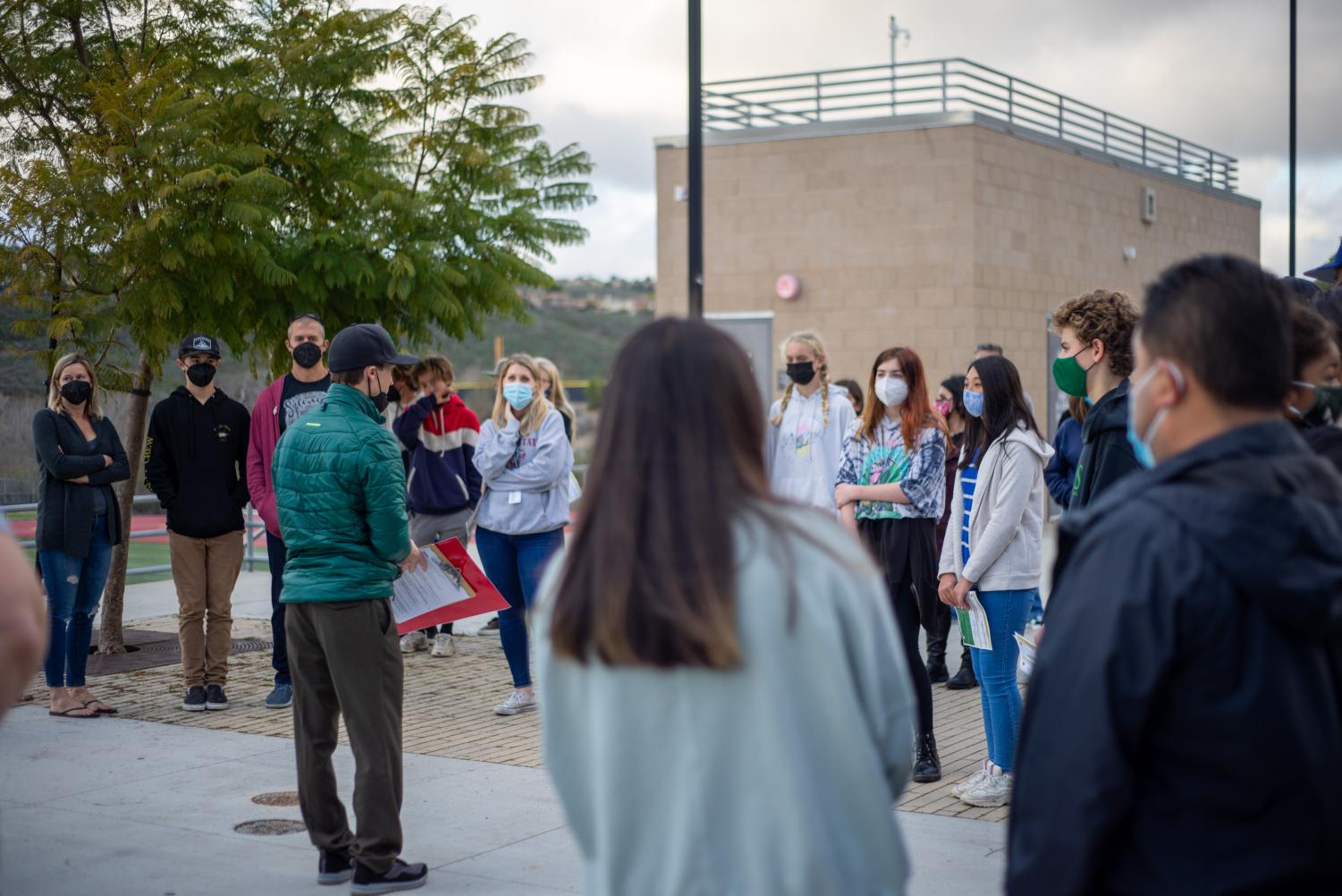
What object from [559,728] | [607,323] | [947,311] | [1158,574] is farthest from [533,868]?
[607,323]

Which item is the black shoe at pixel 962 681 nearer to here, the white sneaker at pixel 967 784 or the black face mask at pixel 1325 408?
the white sneaker at pixel 967 784

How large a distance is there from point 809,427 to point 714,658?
5.63 m

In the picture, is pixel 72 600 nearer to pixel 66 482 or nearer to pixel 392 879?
pixel 66 482

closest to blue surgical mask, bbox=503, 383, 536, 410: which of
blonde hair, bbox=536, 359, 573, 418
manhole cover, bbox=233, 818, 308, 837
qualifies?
blonde hair, bbox=536, 359, 573, 418

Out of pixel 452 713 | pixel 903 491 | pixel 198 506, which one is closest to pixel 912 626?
pixel 903 491

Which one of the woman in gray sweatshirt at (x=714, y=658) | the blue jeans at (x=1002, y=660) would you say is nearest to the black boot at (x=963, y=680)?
the blue jeans at (x=1002, y=660)

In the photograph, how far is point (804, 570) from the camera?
85.4 inches

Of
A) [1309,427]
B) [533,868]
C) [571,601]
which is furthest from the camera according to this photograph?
[533,868]

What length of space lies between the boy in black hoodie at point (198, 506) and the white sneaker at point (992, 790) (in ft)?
15.3

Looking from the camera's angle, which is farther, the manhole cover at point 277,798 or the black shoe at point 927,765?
the black shoe at point 927,765

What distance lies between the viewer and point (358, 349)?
521cm

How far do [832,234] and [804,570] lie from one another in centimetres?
1878

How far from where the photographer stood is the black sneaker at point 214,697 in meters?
8.34

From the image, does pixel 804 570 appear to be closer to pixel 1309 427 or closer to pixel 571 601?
pixel 571 601
